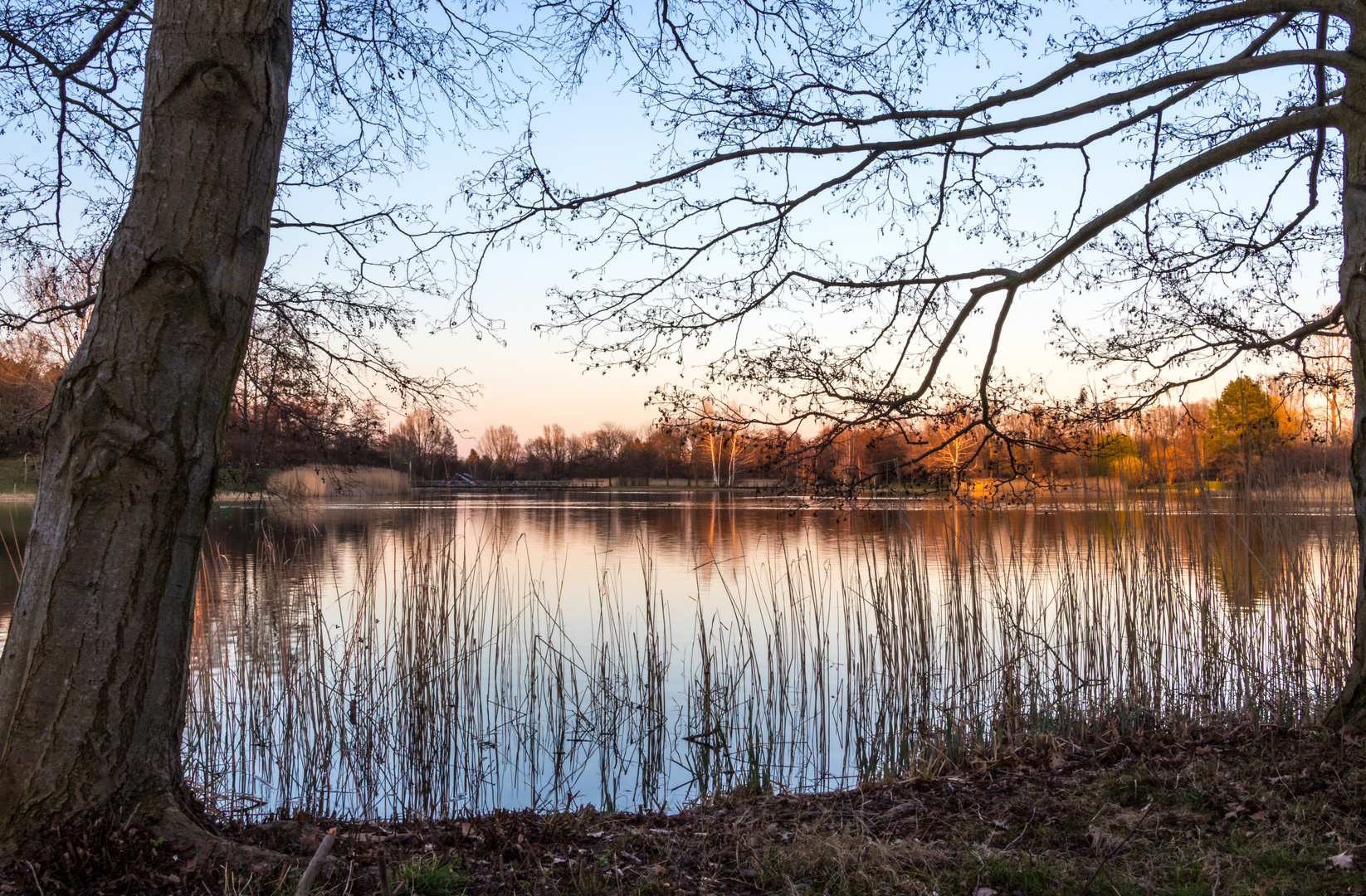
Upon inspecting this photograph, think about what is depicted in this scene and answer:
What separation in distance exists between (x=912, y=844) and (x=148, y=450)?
2.73m

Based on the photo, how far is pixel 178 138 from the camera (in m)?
2.64

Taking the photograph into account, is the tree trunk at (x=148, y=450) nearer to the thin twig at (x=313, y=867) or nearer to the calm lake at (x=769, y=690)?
the thin twig at (x=313, y=867)

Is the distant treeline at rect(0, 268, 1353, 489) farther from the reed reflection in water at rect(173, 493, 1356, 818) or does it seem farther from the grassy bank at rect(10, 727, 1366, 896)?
the grassy bank at rect(10, 727, 1366, 896)

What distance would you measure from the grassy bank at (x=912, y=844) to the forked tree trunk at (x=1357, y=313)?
0.81ft

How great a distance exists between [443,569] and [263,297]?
1964 mm

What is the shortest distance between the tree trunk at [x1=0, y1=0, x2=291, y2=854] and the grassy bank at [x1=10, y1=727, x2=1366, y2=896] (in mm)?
282

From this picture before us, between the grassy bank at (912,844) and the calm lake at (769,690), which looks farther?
the calm lake at (769,690)

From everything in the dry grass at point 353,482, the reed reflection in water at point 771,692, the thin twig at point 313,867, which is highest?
the dry grass at point 353,482

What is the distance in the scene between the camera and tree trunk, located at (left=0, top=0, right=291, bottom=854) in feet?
7.91

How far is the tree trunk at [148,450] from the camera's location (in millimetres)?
2410

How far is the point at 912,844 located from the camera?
112 inches

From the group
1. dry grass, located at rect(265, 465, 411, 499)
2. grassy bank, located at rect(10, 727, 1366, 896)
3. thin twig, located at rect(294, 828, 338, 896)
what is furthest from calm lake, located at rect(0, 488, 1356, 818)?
thin twig, located at rect(294, 828, 338, 896)

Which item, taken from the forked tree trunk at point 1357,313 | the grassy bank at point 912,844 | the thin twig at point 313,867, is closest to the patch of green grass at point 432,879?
the grassy bank at point 912,844

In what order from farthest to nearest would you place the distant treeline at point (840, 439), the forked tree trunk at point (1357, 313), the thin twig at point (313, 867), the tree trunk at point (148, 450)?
the distant treeline at point (840, 439)
the forked tree trunk at point (1357, 313)
the tree trunk at point (148, 450)
the thin twig at point (313, 867)
